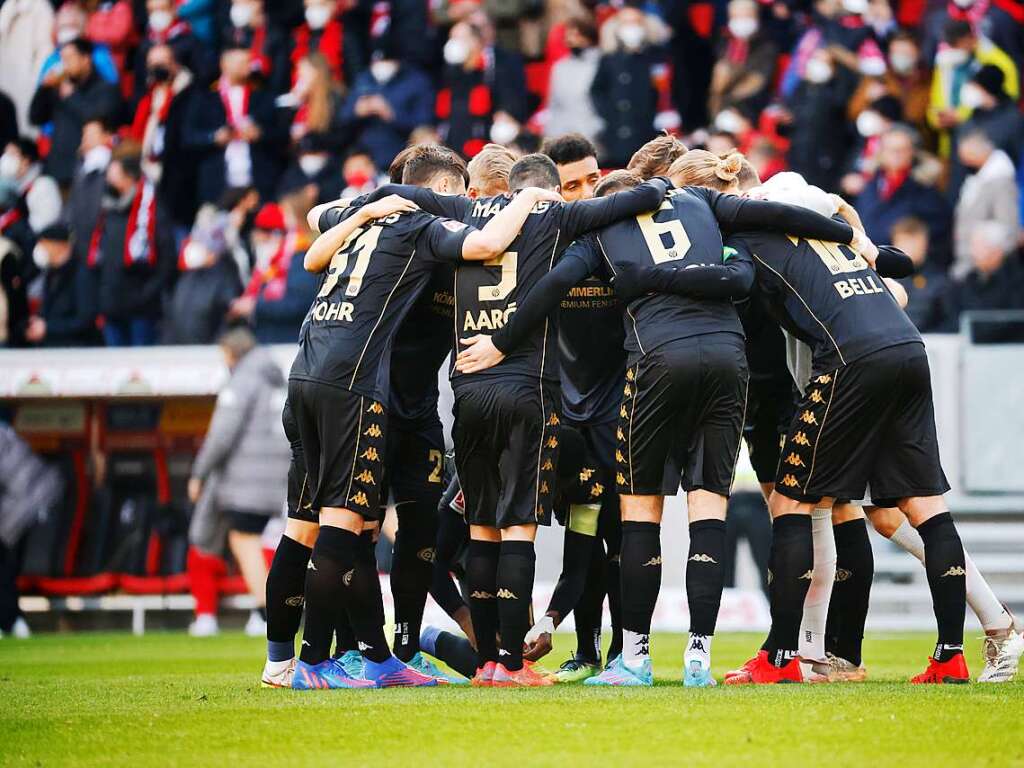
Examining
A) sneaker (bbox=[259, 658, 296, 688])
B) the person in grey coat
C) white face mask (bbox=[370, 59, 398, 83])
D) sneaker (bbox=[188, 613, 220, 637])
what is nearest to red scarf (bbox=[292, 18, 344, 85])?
white face mask (bbox=[370, 59, 398, 83])

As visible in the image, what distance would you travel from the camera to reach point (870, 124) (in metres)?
14.4

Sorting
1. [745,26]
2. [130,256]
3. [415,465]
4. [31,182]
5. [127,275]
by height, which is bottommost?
[415,465]

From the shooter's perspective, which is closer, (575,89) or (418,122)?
(575,89)

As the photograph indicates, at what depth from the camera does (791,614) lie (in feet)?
23.2

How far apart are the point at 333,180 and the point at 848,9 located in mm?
4784

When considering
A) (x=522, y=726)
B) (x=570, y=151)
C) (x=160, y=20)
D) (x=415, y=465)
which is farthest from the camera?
(x=160, y=20)

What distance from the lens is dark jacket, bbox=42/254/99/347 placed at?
51.5 ft

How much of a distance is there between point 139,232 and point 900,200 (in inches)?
270

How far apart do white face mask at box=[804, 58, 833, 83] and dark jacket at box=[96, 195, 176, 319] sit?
19.6ft

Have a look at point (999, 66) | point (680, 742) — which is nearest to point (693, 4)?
point (999, 66)

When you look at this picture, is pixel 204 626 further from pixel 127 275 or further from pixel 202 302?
pixel 127 275

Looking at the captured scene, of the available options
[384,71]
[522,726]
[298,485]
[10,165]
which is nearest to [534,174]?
[298,485]

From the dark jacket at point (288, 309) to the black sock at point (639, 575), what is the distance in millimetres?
7674

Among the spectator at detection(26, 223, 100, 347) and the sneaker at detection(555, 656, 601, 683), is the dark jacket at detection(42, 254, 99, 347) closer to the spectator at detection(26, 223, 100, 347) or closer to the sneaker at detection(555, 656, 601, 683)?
the spectator at detection(26, 223, 100, 347)
